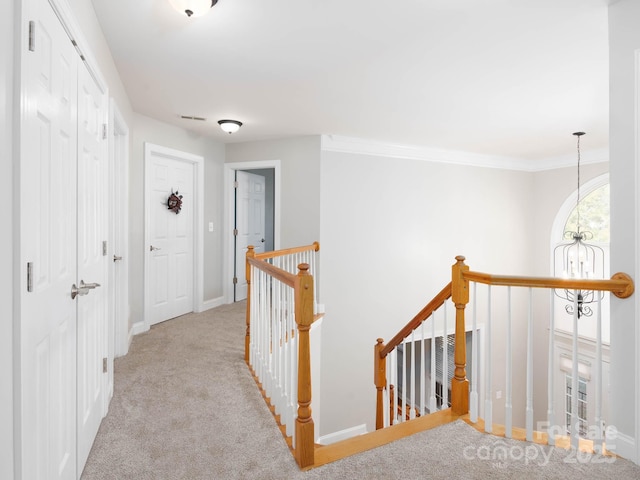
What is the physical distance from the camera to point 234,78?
10.1ft

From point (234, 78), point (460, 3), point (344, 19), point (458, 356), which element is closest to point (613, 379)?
point (458, 356)

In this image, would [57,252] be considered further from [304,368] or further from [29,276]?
[304,368]

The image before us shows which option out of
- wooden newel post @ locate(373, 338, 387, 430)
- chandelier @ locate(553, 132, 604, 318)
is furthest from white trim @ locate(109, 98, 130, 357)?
chandelier @ locate(553, 132, 604, 318)

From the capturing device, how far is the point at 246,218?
573 centimetres

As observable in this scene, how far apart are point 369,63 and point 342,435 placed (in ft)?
15.0

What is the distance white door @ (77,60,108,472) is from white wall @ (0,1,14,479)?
681 millimetres

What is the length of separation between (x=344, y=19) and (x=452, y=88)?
1.48m

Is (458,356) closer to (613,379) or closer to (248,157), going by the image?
(613,379)

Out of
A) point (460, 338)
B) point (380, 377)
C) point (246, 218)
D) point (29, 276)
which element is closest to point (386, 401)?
point (380, 377)

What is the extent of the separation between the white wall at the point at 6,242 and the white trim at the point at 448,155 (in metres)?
4.00

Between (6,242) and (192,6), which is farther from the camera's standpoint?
(192,6)

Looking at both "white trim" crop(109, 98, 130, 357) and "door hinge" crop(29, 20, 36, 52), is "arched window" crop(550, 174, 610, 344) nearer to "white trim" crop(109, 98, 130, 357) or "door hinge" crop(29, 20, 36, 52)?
"white trim" crop(109, 98, 130, 357)

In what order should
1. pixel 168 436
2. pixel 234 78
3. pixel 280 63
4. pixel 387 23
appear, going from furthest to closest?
pixel 234 78, pixel 280 63, pixel 387 23, pixel 168 436

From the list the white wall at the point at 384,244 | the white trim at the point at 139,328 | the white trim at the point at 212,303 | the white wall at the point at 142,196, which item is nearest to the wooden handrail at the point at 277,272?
the white wall at the point at 142,196
